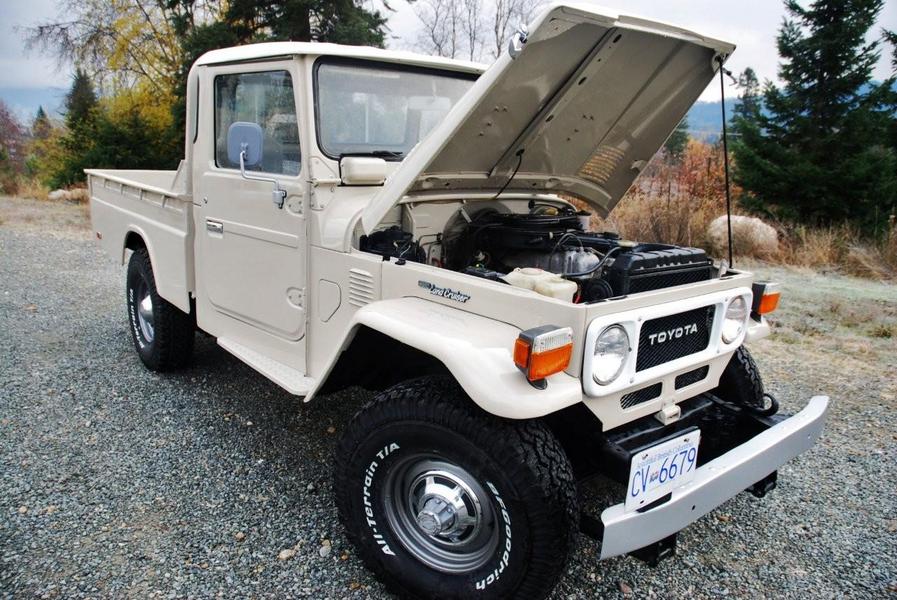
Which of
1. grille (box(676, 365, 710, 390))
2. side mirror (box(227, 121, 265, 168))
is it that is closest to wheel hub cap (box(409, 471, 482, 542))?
grille (box(676, 365, 710, 390))

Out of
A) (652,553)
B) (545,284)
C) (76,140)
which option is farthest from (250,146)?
(76,140)

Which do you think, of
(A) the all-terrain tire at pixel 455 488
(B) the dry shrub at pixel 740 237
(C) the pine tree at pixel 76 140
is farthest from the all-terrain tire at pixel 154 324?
(C) the pine tree at pixel 76 140

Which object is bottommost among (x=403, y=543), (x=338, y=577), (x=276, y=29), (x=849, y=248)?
(x=338, y=577)

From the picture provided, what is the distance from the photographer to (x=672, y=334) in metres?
2.44

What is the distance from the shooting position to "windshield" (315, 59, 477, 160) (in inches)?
121

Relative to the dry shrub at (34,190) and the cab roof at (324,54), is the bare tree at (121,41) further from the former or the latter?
the cab roof at (324,54)

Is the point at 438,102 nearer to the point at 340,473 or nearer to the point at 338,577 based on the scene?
the point at 340,473

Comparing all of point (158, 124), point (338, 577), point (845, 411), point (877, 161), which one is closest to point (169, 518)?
point (338, 577)

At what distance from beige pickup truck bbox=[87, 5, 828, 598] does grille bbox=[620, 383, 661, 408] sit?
0.8 inches

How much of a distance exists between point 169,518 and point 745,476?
2448mm

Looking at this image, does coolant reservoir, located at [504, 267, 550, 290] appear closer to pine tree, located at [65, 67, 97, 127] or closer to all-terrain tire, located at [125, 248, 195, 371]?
all-terrain tire, located at [125, 248, 195, 371]

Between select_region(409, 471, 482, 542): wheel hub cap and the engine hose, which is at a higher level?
the engine hose

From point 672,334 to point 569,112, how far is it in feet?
4.04

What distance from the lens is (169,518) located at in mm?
2871
